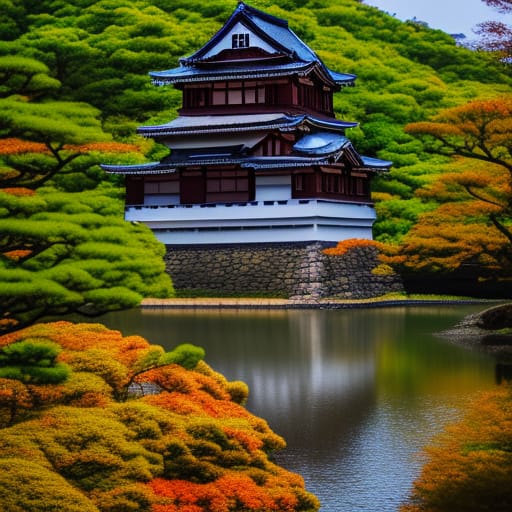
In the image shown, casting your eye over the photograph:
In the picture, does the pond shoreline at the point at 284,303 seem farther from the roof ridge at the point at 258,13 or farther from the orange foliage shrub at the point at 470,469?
the orange foliage shrub at the point at 470,469

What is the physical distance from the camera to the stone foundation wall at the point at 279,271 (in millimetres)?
43625

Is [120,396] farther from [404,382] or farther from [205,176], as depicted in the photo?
[205,176]

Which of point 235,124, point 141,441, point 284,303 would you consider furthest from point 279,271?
point 141,441

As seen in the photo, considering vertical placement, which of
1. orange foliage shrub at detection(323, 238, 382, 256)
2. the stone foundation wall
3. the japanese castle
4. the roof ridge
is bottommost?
the stone foundation wall

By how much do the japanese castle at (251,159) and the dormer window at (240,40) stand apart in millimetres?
45

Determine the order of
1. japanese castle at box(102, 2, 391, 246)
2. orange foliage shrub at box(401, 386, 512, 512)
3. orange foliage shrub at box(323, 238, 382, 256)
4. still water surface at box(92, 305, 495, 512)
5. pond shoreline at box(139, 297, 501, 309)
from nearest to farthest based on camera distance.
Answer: orange foliage shrub at box(401, 386, 512, 512)
still water surface at box(92, 305, 495, 512)
pond shoreline at box(139, 297, 501, 309)
orange foliage shrub at box(323, 238, 382, 256)
japanese castle at box(102, 2, 391, 246)

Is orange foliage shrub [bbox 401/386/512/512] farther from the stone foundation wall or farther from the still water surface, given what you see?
the stone foundation wall

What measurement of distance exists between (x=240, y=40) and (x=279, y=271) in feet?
37.1

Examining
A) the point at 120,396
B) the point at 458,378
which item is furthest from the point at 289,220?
the point at 120,396

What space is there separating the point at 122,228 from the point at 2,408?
275 centimetres

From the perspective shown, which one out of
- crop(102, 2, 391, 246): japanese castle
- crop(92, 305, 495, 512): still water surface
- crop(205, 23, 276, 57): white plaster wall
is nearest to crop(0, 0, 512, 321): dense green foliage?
crop(102, 2, 391, 246): japanese castle

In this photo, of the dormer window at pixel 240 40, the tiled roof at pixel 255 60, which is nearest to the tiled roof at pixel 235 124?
the tiled roof at pixel 255 60

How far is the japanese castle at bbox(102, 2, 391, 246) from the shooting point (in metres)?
44.7

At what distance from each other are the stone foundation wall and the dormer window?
956cm
